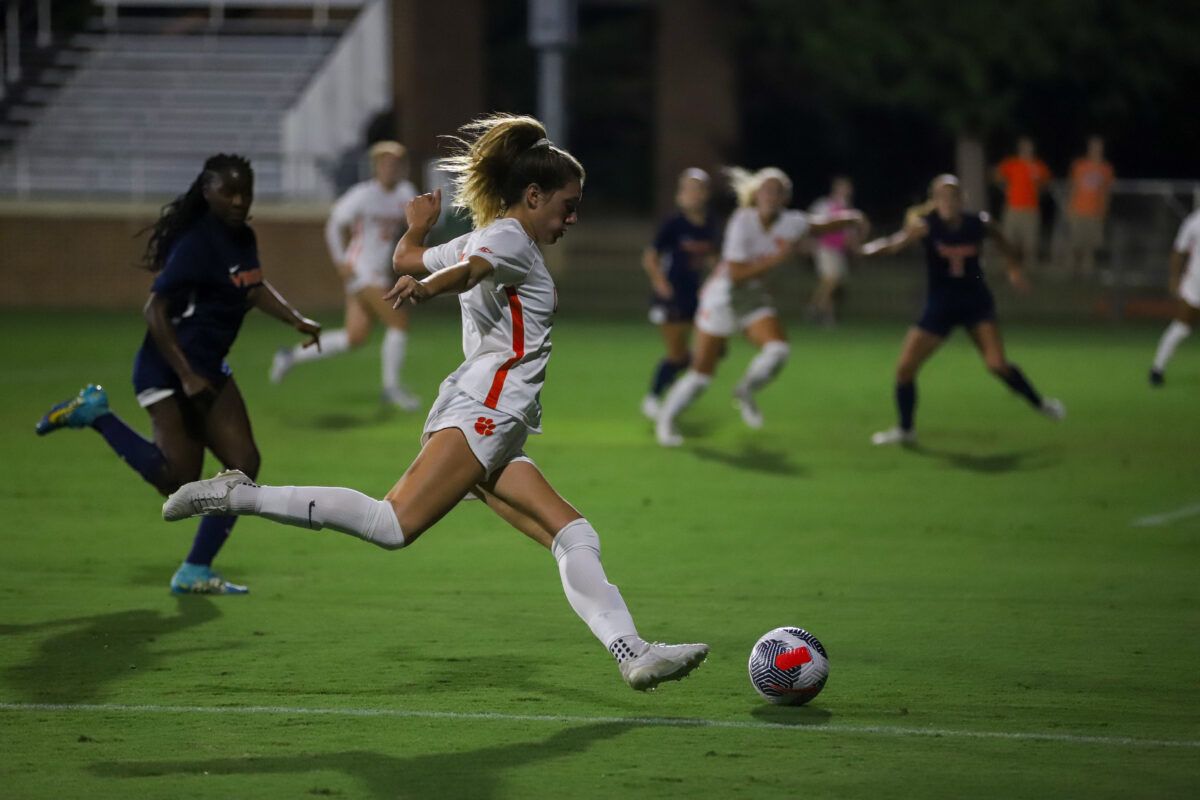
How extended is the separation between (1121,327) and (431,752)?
23342mm

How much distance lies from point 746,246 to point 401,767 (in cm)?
932

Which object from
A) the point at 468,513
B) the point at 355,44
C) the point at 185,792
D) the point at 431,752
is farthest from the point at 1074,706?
the point at 355,44

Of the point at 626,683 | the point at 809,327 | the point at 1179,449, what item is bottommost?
the point at 809,327

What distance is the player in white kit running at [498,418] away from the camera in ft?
20.9

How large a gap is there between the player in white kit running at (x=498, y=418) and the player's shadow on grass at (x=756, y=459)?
669cm

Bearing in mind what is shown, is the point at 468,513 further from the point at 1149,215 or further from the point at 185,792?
the point at 1149,215

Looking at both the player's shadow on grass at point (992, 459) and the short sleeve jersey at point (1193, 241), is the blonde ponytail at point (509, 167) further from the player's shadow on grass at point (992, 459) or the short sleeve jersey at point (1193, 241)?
the short sleeve jersey at point (1193, 241)

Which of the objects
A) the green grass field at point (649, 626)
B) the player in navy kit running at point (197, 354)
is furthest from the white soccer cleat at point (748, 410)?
the player in navy kit running at point (197, 354)

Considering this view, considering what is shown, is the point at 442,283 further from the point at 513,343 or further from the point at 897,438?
the point at 897,438

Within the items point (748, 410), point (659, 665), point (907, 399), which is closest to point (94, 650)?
A: point (659, 665)

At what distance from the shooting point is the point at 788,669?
658 centimetres

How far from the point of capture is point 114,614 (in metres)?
8.27

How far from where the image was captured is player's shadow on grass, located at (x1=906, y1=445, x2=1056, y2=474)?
1333 centimetres

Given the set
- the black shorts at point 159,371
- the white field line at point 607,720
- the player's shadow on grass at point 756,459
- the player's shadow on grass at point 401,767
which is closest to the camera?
the player's shadow on grass at point 401,767
